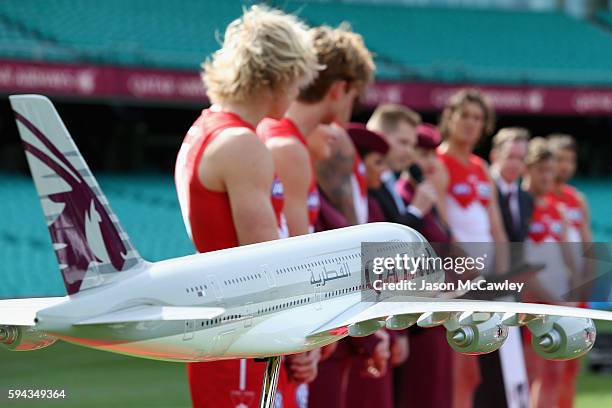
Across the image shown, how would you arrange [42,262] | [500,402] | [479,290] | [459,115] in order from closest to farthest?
[479,290]
[500,402]
[459,115]
[42,262]

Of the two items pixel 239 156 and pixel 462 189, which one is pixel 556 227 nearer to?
pixel 462 189

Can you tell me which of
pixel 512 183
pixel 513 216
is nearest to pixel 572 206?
pixel 512 183

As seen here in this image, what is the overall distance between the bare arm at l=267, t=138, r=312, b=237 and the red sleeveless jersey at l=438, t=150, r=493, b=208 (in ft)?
10.2

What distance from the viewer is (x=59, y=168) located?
1.89 metres

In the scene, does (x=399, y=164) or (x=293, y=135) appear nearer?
(x=293, y=135)

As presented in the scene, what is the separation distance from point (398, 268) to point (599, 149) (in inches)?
923

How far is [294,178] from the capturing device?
141 inches

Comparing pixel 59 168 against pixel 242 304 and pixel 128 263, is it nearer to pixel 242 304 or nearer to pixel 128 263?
pixel 128 263

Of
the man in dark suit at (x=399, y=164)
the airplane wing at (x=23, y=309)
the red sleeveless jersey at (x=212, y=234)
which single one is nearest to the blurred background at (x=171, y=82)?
the man in dark suit at (x=399, y=164)

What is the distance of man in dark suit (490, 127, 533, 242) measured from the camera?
726 cm

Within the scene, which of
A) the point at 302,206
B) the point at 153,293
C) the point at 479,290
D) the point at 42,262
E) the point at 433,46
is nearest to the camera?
the point at 153,293

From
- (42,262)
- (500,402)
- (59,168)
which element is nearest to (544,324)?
(59,168)

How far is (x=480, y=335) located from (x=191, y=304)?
0.50m

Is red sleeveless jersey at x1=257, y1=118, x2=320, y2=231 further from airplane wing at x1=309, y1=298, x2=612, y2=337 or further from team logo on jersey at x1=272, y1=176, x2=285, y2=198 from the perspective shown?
airplane wing at x1=309, y1=298, x2=612, y2=337
